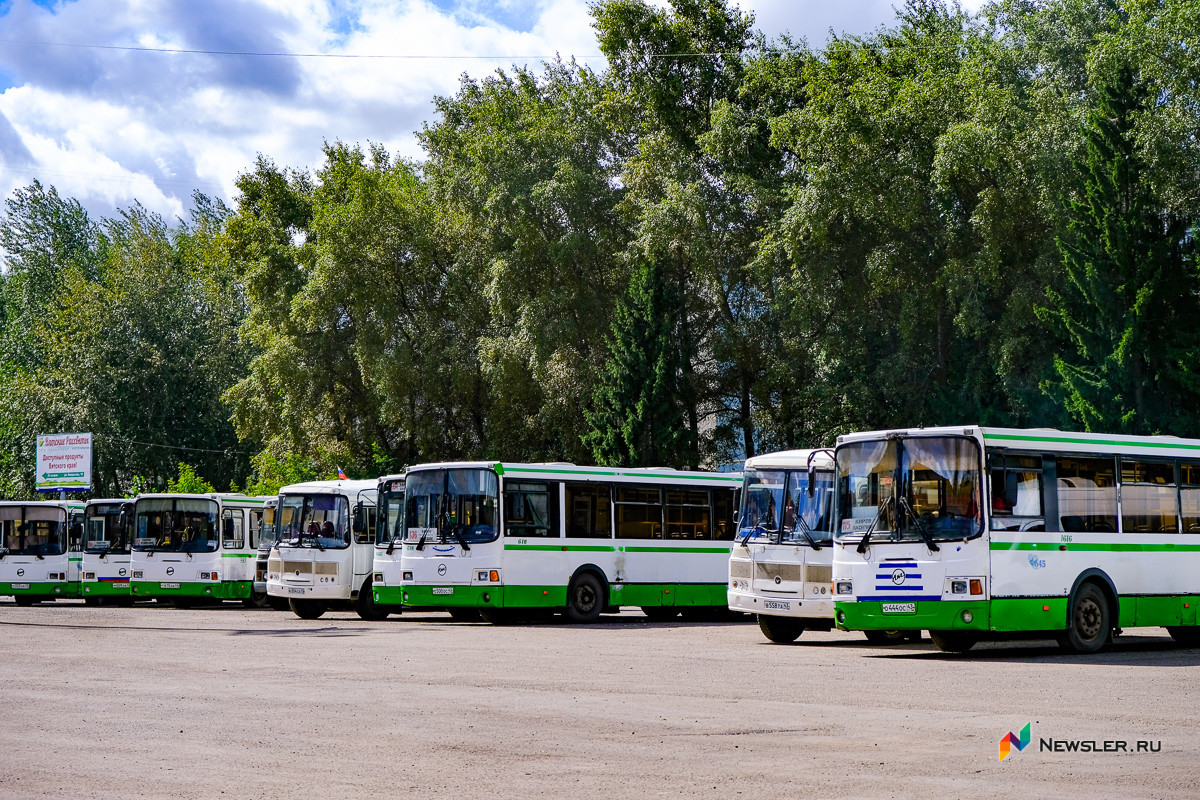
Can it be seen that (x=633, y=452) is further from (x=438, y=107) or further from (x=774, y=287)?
(x=438, y=107)

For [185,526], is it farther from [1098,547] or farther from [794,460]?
[1098,547]

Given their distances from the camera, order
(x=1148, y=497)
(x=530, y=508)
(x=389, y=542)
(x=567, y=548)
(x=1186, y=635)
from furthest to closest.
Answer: (x=389, y=542) < (x=567, y=548) < (x=530, y=508) < (x=1186, y=635) < (x=1148, y=497)

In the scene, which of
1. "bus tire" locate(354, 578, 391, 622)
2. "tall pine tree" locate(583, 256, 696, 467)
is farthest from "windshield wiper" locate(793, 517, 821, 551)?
"tall pine tree" locate(583, 256, 696, 467)

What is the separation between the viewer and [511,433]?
5116 centimetres

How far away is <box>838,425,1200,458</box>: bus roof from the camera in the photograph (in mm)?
18344

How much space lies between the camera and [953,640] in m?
19.5

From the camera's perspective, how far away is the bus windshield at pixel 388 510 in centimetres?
2833

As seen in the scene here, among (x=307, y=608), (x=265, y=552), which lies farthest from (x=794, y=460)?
(x=265, y=552)

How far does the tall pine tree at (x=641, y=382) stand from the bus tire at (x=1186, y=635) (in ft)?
83.9

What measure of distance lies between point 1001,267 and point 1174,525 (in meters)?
21.2

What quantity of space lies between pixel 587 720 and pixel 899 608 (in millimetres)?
7562

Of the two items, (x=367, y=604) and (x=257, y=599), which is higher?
(x=367, y=604)

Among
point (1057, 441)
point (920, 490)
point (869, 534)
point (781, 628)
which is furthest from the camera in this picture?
point (781, 628)

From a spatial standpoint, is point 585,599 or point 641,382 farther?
point 641,382
